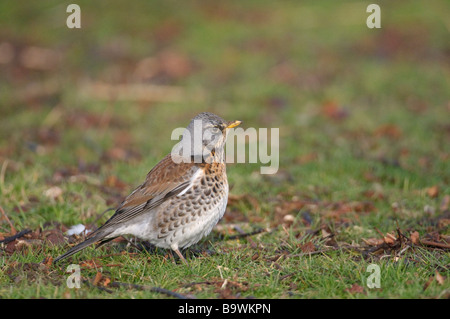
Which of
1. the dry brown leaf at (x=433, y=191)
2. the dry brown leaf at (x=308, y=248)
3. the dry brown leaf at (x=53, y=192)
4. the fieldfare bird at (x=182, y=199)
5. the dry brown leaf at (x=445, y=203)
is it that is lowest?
the dry brown leaf at (x=308, y=248)

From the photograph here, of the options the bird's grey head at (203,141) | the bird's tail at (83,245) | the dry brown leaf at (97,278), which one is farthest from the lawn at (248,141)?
the bird's grey head at (203,141)

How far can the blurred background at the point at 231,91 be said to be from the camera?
8008 millimetres

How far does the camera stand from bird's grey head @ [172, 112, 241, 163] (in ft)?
19.1

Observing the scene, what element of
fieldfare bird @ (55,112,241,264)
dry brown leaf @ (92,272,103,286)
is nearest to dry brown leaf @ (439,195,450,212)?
fieldfare bird @ (55,112,241,264)

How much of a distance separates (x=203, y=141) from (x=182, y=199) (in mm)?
646

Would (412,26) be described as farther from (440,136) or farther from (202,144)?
(202,144)

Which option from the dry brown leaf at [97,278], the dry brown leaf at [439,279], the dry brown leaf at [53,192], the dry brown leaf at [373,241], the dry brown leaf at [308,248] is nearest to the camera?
the dry brown leaf at [439,279]

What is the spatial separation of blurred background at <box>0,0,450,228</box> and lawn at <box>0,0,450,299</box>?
46 millimetres

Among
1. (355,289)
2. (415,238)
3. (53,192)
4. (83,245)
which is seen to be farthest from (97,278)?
(415,238)

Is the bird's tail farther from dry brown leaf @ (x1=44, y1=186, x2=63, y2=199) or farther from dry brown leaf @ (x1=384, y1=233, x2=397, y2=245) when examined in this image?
dry brown leaf @ (x1=384, y1=233, x2=397, y2=245)

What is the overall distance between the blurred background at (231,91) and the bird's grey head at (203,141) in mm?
1560

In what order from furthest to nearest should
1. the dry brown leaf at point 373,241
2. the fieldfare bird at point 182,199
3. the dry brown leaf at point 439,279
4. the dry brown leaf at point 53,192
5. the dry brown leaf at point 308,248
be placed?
the dry brown leaf at point 53,192, the dry brown leaf at point 373,241, the dry brown leaf at point 308,248, the fieldfare bird at point 182,199, the dry brown leaf at point 439,279

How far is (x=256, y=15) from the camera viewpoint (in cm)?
1636

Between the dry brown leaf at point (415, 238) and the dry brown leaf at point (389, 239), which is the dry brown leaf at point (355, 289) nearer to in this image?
the dry brown leaf at point (389, 239)
